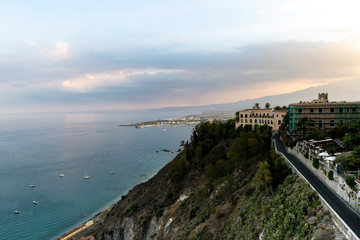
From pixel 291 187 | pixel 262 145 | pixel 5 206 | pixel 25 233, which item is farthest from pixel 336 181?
pixel 5 206

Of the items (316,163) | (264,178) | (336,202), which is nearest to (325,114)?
(316,163)

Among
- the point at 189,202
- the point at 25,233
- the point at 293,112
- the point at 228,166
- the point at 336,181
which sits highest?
the point at 293,112

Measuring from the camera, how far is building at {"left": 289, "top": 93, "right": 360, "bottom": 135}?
2066 inches

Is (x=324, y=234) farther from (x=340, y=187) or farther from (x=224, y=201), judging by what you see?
(x=224, y=201)

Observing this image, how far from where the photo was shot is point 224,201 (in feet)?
119

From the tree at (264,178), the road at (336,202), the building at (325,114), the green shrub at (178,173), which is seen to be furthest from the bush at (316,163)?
the green shrub at (178,173)

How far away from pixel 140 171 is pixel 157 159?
Answer: 82.8 feet

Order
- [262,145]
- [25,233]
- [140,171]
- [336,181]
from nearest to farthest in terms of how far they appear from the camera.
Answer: [336,181], [262,145], [25,233], [140,171]

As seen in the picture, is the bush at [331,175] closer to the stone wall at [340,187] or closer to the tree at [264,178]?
the stone wall at [340,187]

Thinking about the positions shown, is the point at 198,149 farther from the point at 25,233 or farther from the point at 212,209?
the point at 25,233

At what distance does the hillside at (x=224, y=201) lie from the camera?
19781 millimetres

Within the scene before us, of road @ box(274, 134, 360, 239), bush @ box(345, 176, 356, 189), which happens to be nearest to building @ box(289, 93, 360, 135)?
road @ box(274, 134, 360, 239)

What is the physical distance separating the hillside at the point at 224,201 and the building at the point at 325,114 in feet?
47.2

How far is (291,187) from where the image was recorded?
80.6 feet
